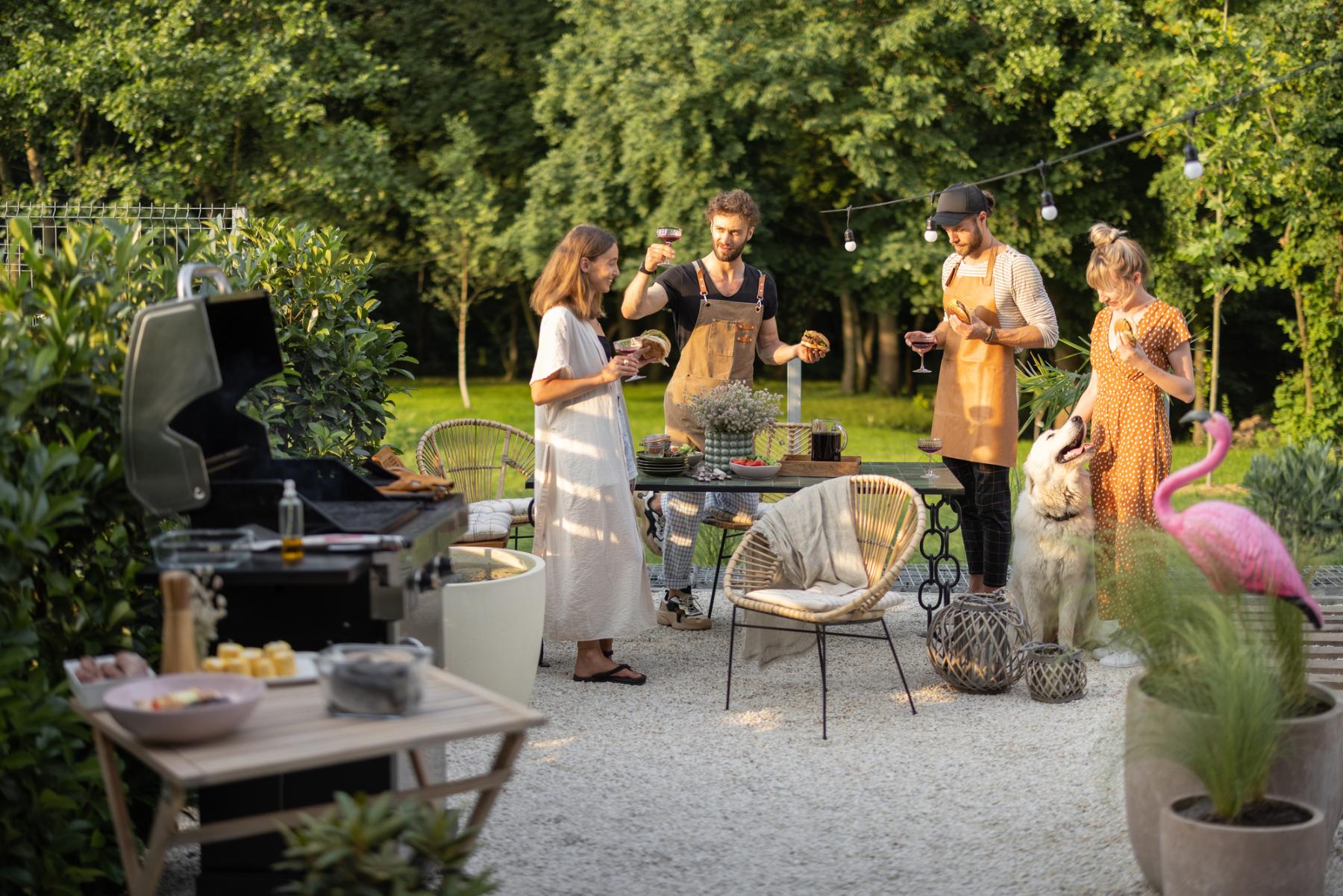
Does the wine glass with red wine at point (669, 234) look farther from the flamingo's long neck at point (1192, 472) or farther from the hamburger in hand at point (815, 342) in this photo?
the flamingo's long neck at point (1192, 472)

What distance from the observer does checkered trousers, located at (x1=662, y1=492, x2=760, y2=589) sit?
6.98m

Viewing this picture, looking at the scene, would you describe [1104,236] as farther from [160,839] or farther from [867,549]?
[160,839]

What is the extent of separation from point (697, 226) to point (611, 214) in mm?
2110

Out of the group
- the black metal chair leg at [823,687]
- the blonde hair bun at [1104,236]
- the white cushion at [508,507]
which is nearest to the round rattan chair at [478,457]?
the white cushion at [508,507]

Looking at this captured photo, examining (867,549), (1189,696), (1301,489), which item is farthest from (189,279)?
(1301,489)

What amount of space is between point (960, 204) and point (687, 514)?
1973mm

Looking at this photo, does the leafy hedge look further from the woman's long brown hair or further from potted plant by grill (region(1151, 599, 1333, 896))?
potted plant by grill (region(1151, 599, 1333, 896))

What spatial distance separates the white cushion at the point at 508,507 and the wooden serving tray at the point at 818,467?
50.6 inches

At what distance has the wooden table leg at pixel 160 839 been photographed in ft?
8.86

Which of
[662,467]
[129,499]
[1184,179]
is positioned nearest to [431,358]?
[1184,179]

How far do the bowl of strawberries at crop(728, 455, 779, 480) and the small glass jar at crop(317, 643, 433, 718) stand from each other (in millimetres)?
3629

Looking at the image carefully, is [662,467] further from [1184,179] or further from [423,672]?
[1184,179]

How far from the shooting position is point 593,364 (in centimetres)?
575

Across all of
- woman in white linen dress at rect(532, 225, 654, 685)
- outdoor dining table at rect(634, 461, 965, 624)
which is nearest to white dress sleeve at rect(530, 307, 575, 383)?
woman in white linen dress at rect(532, 225, 654, 685)
